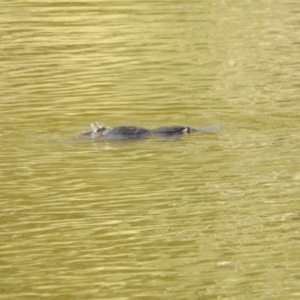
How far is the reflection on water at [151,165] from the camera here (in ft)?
30.1

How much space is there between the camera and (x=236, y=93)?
1599cm

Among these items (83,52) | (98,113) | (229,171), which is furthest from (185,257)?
(83,52)

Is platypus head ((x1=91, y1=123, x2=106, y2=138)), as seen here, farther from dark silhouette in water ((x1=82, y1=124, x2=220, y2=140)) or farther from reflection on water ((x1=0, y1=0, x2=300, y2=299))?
reflection on water ((x1=0, y1=0, x2=300, y2=299))

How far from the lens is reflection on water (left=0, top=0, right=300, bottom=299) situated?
9.16 meters

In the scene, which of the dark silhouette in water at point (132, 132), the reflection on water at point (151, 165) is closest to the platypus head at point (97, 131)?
the dark silhouette in water at point (132, 132)

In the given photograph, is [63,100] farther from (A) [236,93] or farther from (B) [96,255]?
(B) [96,255]

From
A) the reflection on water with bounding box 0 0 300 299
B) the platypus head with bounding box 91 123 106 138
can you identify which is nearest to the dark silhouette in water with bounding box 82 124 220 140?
the platypus head with bounding box 91 123 106 138

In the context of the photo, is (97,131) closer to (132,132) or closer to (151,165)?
(132,132)

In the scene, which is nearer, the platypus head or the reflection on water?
the reflection on water

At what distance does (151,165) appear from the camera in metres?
12.4

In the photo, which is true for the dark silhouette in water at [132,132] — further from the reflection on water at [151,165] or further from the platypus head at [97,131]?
the reflection on water at [151,165]

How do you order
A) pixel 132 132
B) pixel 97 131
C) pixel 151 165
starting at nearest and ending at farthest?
pixel 151 165, pixel 132 132, pixel 97 131

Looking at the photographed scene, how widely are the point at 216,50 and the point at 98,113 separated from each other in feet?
16.2

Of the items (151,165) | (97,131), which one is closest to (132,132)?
(97,131)
